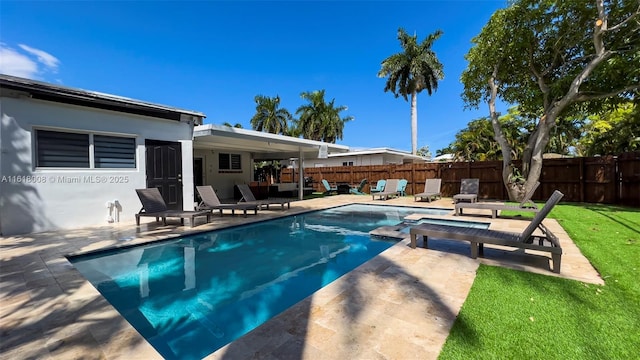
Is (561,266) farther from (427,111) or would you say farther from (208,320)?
(427,111)

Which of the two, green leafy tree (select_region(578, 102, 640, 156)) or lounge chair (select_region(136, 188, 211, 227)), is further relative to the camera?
green leafy tree (select_region(578, 102, 640, 156))

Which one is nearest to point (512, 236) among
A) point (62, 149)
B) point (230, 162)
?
point (62, 149)

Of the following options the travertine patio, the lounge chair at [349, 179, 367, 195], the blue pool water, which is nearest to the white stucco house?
the travertine patio

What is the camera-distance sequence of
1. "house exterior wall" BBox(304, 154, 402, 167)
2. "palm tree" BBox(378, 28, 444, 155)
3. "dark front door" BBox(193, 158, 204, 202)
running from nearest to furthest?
"dark front door" BBox(193, 158, 204, 202) < "house exterior wall" BBox(304, 154, 402, 167) < "palm tree" BBox(378, 28, 444, 155)

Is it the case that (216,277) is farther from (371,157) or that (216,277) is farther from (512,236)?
(371,157)

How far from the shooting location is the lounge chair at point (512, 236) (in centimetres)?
399

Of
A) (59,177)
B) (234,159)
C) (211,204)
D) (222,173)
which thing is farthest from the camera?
(234,159)

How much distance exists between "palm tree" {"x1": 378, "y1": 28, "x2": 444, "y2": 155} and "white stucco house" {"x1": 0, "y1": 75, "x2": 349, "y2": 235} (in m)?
19.7

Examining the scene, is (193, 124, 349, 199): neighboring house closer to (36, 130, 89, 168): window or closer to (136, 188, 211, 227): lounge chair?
(36, 130, 89, 168): window

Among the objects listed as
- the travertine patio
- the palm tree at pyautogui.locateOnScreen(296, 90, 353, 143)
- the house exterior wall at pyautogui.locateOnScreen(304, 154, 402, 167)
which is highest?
the palm tree at pyautogui.locateOnScreen(296, 90, 353, 143)

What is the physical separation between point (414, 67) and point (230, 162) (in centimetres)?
1800

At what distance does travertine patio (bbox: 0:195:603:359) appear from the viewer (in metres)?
2.27

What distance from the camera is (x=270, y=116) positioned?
3412 centimetres

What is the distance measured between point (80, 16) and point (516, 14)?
1634cm
